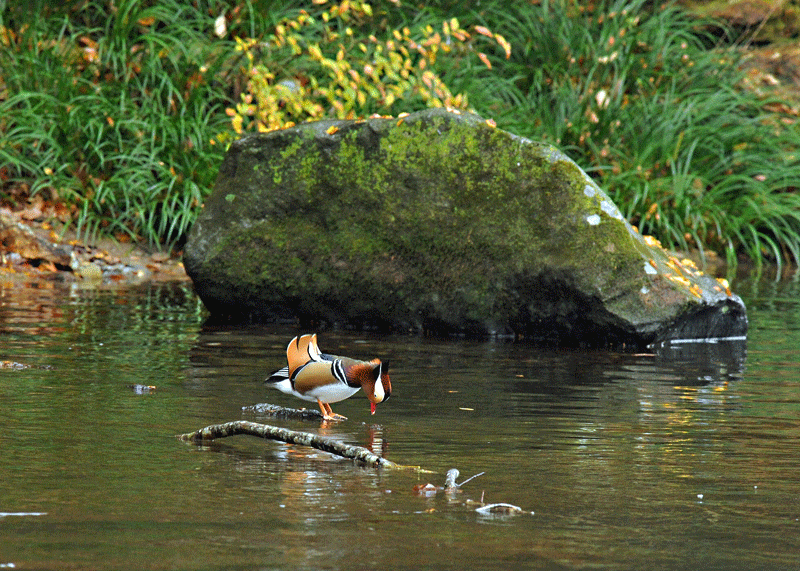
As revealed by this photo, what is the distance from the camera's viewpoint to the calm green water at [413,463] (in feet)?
10.0

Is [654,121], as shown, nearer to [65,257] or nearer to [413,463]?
[65,257]

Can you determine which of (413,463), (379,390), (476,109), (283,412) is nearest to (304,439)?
(413,463)

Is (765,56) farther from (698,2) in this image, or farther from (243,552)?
(243,552)

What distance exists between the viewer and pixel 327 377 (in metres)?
4.84

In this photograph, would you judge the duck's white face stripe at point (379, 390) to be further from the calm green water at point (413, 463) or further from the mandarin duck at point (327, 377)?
the calm green water at point (413, 463)

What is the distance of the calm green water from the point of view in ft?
10.0

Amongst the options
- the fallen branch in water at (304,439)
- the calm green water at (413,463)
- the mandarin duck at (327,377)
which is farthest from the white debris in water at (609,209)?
the fallen branch in water at (304,439)

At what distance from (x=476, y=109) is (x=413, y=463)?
33.6ft

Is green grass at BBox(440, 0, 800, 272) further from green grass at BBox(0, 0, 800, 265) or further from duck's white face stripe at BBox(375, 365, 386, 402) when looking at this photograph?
duck's white face stripe at BBox(375, 365, 386, 402)

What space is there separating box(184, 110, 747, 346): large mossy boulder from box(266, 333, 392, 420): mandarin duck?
3.10 m

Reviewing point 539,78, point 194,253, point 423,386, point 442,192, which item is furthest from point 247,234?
point 539,78

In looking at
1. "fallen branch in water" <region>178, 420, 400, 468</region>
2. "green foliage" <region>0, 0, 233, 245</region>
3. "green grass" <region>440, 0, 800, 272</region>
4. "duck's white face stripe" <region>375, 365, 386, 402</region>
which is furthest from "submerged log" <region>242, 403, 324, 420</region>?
"green grass" <region>440, 0, 800, 272</region>

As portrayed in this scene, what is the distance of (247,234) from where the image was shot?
8695 mm

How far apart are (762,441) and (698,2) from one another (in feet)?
47.4
